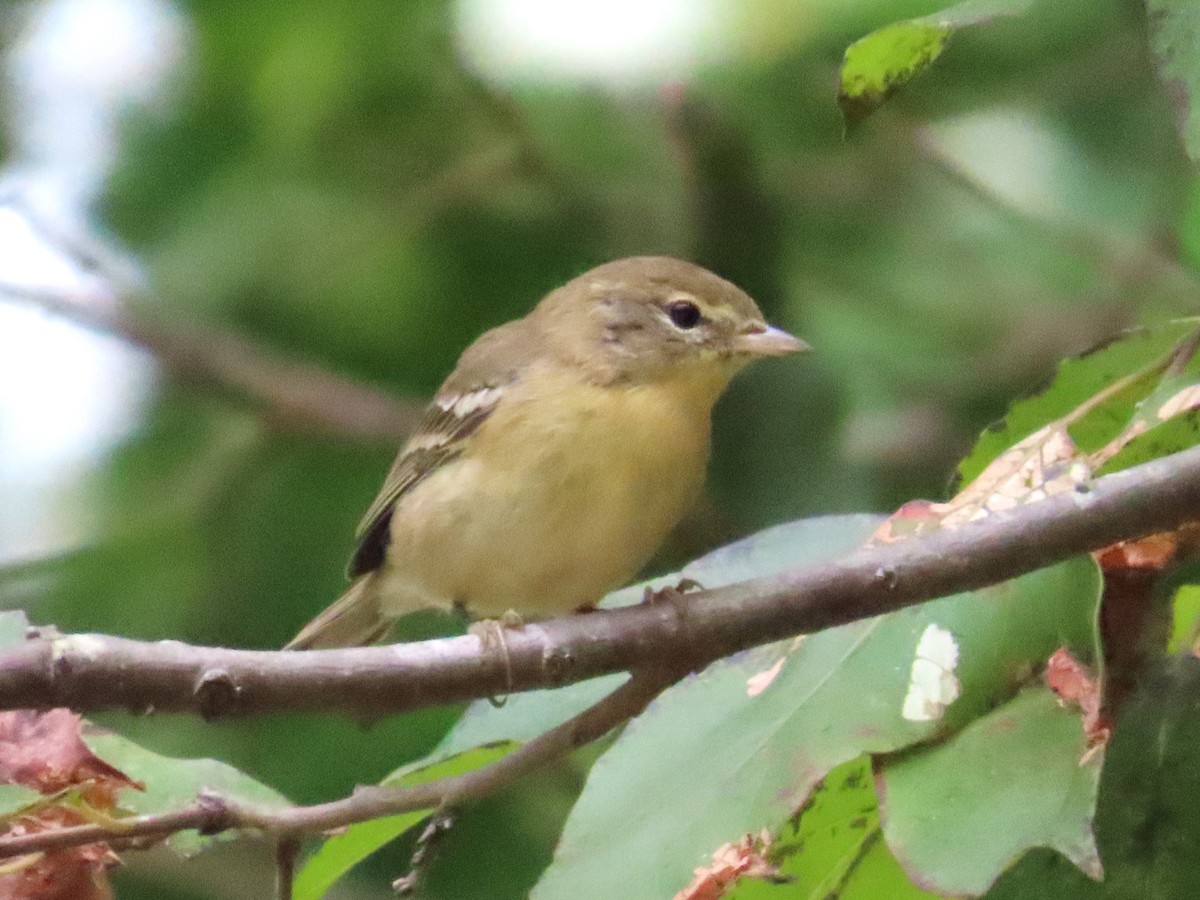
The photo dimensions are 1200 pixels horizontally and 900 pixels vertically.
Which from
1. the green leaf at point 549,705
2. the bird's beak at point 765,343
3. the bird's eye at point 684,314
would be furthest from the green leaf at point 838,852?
the bird's eye at point 684,314

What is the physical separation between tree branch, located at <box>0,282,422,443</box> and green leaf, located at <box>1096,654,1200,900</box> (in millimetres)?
2206

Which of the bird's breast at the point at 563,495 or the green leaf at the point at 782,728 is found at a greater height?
the green leaf at the point at 782,728

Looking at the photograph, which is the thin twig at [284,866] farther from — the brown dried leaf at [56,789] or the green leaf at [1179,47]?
the green leaf at [1179,47]

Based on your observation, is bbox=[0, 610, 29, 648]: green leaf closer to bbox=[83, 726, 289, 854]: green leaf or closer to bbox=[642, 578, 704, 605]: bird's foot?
bbox=[83, 726, 289, 854]: green leaf

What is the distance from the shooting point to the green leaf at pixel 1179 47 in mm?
1442

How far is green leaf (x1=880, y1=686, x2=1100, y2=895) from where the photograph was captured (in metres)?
1.37

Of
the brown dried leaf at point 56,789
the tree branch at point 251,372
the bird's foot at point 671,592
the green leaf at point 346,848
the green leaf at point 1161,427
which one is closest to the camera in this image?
the brown dried leaf at point 56,789

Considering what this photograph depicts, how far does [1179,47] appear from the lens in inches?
57.7

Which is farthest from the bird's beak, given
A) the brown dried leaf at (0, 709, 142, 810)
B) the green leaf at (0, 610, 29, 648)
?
the green leaf at (0, 610, 29, 648)

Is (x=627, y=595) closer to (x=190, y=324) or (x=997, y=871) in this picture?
(x=997, y=871)

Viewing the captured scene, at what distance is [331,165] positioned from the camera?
3.59 m

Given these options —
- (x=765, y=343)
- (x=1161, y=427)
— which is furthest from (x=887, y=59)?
(x=765, y=343)

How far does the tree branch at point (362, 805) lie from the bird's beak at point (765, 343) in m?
1.23

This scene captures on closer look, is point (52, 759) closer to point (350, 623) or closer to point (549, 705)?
point (549, 705)
